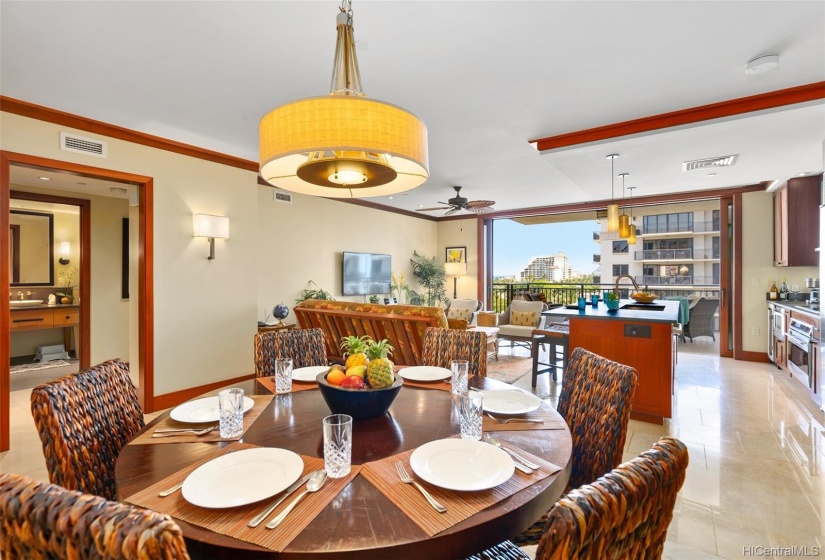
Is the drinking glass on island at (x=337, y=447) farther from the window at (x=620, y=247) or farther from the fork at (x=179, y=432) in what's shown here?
the window at (x=620, y=247)

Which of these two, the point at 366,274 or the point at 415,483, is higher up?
the point at 366,274

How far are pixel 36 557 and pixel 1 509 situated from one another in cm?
9

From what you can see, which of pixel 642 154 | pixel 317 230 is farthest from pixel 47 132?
pixel 642 154

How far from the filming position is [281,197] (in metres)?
5.35

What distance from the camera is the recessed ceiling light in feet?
7.43

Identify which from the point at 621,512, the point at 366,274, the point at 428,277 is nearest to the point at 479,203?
the point at 366,274

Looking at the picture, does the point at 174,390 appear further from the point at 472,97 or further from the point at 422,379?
the point at 472,97

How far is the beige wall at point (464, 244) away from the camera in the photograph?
8211mm

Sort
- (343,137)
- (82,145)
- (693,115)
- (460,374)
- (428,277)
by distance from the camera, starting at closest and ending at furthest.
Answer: (343,137)
(460,374)
(693,115)
(82,145)
(428,277)

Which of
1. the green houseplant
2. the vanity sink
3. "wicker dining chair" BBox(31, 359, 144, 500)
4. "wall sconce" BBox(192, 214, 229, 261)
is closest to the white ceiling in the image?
"wall sconce" BBox(192, 214, 229, 261)

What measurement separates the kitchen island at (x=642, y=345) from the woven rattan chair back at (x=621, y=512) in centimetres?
296

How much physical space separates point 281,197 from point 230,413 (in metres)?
4.53

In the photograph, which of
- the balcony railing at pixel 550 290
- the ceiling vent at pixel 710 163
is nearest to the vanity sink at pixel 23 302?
the balcony railing at pixel 550 290

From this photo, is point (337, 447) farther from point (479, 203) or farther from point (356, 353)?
point (479, 203)
